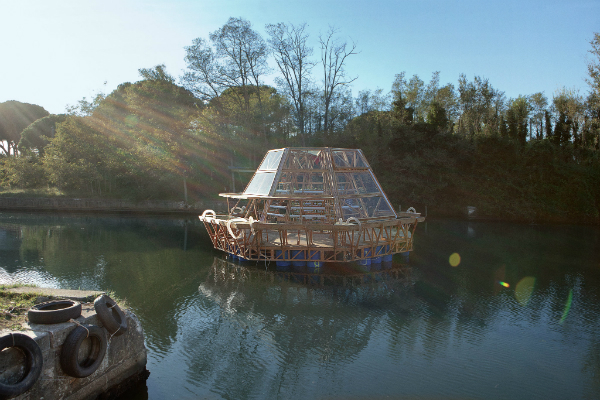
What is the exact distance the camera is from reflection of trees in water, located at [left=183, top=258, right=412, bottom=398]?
301 inches

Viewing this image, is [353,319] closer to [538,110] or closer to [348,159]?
[348,159]

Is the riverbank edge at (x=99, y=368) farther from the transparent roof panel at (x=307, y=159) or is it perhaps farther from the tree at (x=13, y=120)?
the tree at (x=13, y=120)

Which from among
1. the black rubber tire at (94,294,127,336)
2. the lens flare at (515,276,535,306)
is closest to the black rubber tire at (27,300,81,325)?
the black rubber tire at (94,294,127,336)

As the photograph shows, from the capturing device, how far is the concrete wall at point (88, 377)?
5023 millimetres

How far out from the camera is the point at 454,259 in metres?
18.1

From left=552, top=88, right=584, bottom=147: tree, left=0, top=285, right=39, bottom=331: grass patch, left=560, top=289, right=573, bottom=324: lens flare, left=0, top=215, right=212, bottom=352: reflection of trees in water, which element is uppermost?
left=552, top=88, right=584, bottom=147: tree

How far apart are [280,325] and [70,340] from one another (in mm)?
5591

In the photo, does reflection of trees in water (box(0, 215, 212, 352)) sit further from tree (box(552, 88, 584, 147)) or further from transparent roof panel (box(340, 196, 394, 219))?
tree (box(552, 88, 584, 147))

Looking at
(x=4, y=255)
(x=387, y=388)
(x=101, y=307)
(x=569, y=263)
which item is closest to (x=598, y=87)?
(x=569, y=263)

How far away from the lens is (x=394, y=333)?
9.64 m

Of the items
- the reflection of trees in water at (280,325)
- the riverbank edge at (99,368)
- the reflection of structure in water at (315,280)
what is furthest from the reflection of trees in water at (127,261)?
the riverbank edge at (99,368)

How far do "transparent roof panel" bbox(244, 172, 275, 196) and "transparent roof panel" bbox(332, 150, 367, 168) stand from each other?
10.7 feet

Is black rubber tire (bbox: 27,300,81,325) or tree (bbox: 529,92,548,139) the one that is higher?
tree (bbox: 529,92,548,139)

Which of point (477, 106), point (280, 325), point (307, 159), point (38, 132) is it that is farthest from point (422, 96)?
point (38, 132)
